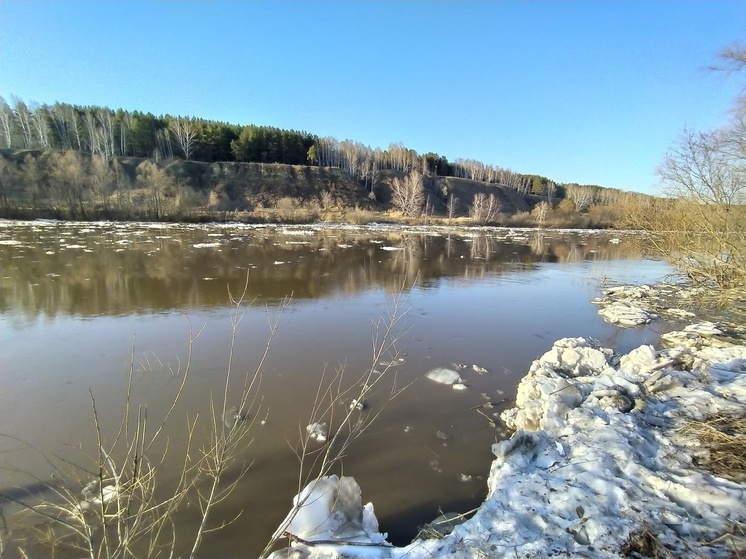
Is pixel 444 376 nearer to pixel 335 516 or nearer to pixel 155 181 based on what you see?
pixel 335 516

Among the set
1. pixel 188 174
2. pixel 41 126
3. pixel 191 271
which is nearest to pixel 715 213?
pixel 191 271

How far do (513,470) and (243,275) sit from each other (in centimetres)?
1100

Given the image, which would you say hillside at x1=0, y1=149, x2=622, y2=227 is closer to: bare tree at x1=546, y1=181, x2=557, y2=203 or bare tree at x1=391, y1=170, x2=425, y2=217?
bare tree at x1=391, y1=170, x2=425, y2=217

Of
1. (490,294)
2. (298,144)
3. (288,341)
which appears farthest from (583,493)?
(298,144)

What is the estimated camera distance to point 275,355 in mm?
6125

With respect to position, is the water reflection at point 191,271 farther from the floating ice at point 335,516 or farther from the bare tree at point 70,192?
the bare tree at point 70,192

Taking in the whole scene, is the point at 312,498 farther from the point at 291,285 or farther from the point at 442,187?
the point at 442,187

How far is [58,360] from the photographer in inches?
217

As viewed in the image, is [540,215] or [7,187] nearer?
[7,187]

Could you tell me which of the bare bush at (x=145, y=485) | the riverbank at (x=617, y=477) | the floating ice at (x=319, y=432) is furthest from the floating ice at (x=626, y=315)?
the bare bush at (x=145, y=485)

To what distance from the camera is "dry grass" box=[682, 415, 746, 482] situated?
8.79 ft

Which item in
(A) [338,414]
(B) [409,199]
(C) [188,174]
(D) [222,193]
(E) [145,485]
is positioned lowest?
(A) [338,414]

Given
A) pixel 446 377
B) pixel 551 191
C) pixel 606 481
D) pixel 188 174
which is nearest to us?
pixel 606 481

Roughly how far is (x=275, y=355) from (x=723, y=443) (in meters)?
5.51
